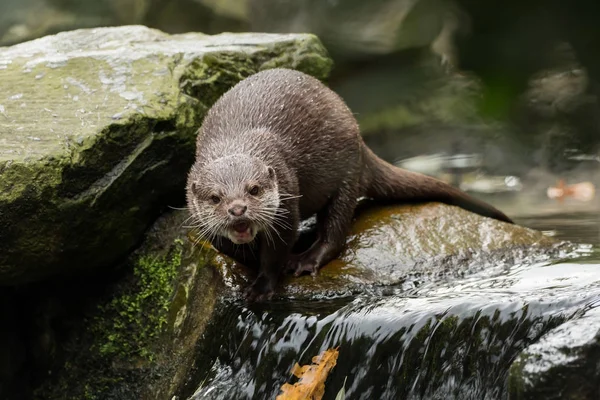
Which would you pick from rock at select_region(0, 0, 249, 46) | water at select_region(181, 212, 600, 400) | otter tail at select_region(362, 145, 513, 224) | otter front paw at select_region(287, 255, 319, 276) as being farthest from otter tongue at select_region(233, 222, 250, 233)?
rock at select_region(0, 0, 249, 46)

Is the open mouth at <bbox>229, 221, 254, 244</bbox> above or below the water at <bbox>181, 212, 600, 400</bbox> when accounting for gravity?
above

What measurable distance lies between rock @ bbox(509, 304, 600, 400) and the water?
11.3 inches

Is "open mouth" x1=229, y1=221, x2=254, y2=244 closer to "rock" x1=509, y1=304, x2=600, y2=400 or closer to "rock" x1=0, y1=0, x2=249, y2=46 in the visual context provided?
"rock" x1=509, y1=304, x2=600, y2=400

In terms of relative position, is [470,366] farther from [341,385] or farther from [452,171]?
[452,171]

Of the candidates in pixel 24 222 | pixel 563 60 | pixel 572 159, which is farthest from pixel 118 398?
pixel 572 159

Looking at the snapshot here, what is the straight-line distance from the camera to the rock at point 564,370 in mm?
2287

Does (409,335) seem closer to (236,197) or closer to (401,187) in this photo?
(236,197)

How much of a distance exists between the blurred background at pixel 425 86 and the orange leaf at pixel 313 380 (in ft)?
11.5

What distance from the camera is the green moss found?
3865mm

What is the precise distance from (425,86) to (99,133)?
17.0ft

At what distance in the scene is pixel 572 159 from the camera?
7457 millimetres

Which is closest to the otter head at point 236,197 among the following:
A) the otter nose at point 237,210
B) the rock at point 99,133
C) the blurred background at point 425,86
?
the otter nose at point 237,210

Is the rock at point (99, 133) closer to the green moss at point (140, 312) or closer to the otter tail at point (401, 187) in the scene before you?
the green moss at point (140, 312)

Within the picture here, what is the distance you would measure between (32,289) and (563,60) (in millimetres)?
4357
